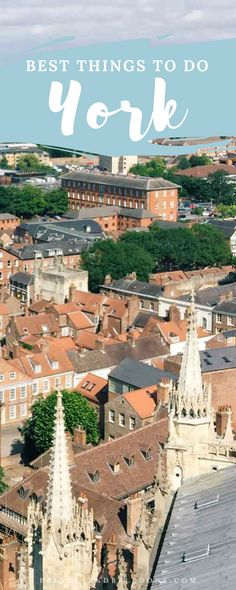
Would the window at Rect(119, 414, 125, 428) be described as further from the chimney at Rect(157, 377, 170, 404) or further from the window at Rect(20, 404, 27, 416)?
the window at Rect(20, 404, 27, 416)

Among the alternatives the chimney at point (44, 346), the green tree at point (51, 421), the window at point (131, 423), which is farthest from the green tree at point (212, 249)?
the window at point (131, 423)

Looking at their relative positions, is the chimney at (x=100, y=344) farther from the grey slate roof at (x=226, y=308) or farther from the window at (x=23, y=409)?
the grey slate roof at (x=226, y=308)

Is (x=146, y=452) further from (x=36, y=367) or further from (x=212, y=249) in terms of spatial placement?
(x=212, y=249)

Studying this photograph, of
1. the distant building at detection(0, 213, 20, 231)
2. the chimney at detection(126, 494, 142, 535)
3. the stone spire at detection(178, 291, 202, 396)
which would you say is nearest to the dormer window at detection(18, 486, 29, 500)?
the chimney at detection(126, 494, 142, 535)

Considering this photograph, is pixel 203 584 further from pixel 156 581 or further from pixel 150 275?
pixel 150 275

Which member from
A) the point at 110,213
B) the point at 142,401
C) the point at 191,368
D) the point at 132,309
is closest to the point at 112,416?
the point at 142,401

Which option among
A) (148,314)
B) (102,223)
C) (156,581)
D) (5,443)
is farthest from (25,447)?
(102,223)
